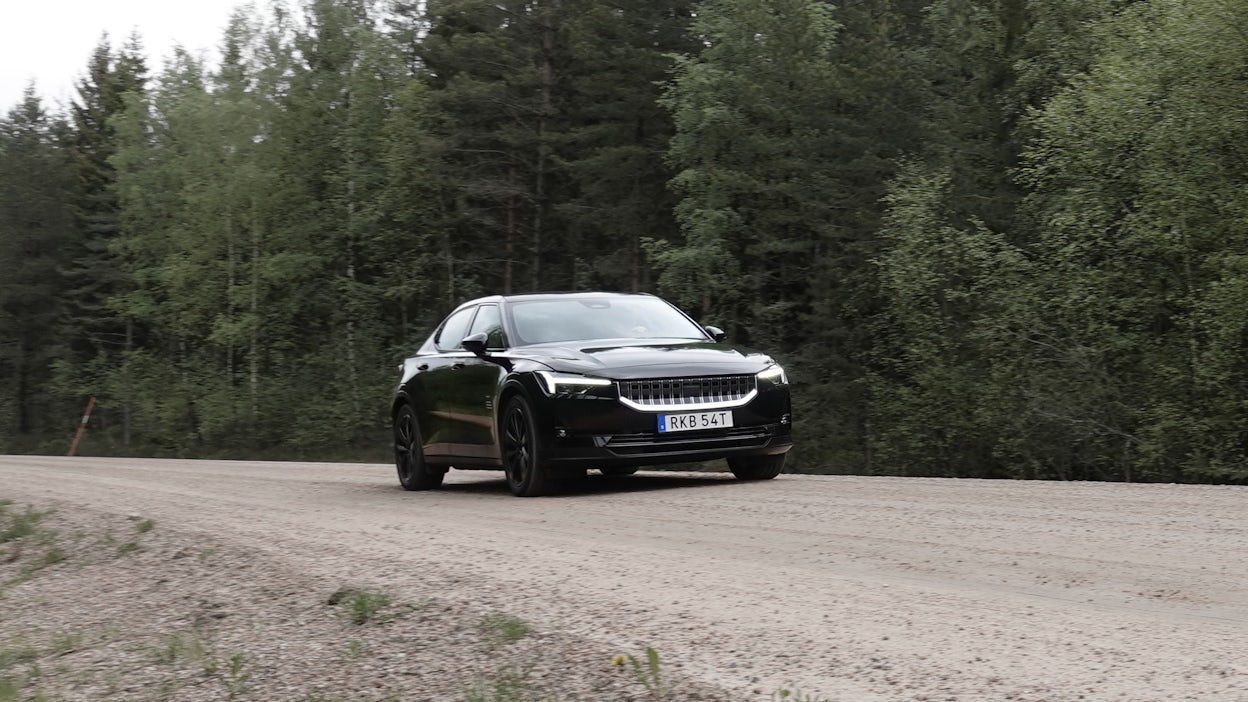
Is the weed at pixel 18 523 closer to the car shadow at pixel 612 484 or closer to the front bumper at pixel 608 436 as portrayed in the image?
the car shadow at pixel 612 484

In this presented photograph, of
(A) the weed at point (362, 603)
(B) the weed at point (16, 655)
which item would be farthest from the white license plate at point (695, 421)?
(B) the weed at point (16, 655)

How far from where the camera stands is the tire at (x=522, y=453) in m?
10.6

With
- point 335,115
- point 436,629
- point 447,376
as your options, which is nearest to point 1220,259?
point 447,376

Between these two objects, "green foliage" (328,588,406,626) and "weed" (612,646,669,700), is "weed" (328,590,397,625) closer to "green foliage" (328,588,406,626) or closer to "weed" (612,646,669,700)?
"green foliage" (328,588,406,626)

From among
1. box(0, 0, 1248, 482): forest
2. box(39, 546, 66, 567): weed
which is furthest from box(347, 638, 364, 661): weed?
box(0, 0, 1248, 482): forest

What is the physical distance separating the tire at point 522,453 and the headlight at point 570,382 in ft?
0.87

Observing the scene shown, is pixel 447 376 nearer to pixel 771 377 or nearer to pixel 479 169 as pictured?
pixel 771 377

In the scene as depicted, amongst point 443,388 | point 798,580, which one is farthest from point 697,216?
point 798,580

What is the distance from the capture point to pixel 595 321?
11812 millimetres

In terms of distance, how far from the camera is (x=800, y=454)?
33.2 metres

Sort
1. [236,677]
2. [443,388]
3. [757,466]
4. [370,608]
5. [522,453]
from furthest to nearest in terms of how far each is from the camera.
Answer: [443,388], [757,466], [522,453], [370,608], [236,677]

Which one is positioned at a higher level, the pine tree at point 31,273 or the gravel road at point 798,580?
the pine tree at point 31,273

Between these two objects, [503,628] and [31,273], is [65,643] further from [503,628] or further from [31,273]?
[31,273]

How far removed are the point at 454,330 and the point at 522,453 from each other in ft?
7.89
